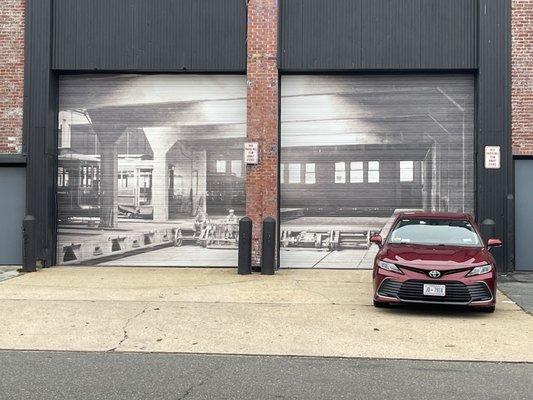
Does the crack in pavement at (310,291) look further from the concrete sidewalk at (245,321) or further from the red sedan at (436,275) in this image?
the red sedan at (436,275)

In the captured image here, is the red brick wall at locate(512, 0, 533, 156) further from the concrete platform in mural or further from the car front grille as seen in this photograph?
the concrete platform in mural

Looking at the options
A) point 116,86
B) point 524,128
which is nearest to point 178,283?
point 116,86

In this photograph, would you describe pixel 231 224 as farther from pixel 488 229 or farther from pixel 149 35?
pixel 488 229

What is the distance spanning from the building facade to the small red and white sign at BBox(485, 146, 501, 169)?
121mm

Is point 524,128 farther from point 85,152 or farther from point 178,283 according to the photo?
point 85,152

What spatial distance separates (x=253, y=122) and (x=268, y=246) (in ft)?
10.1

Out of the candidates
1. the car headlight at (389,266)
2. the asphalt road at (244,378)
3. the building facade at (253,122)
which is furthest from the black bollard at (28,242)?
the car headlight at (389,266)

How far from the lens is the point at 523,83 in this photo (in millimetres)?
14047

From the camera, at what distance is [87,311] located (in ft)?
30.9

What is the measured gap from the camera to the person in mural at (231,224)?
1498 centimetres

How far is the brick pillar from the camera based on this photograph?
1420 cm

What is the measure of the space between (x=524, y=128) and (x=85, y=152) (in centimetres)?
1105

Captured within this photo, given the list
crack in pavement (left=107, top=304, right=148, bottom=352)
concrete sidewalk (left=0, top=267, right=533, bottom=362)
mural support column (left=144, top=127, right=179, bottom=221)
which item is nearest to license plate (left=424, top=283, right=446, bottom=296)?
concrete sidewalk (left=0, top=267, right=533, bottom=362)

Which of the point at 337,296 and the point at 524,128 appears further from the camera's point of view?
the point at 524,128
